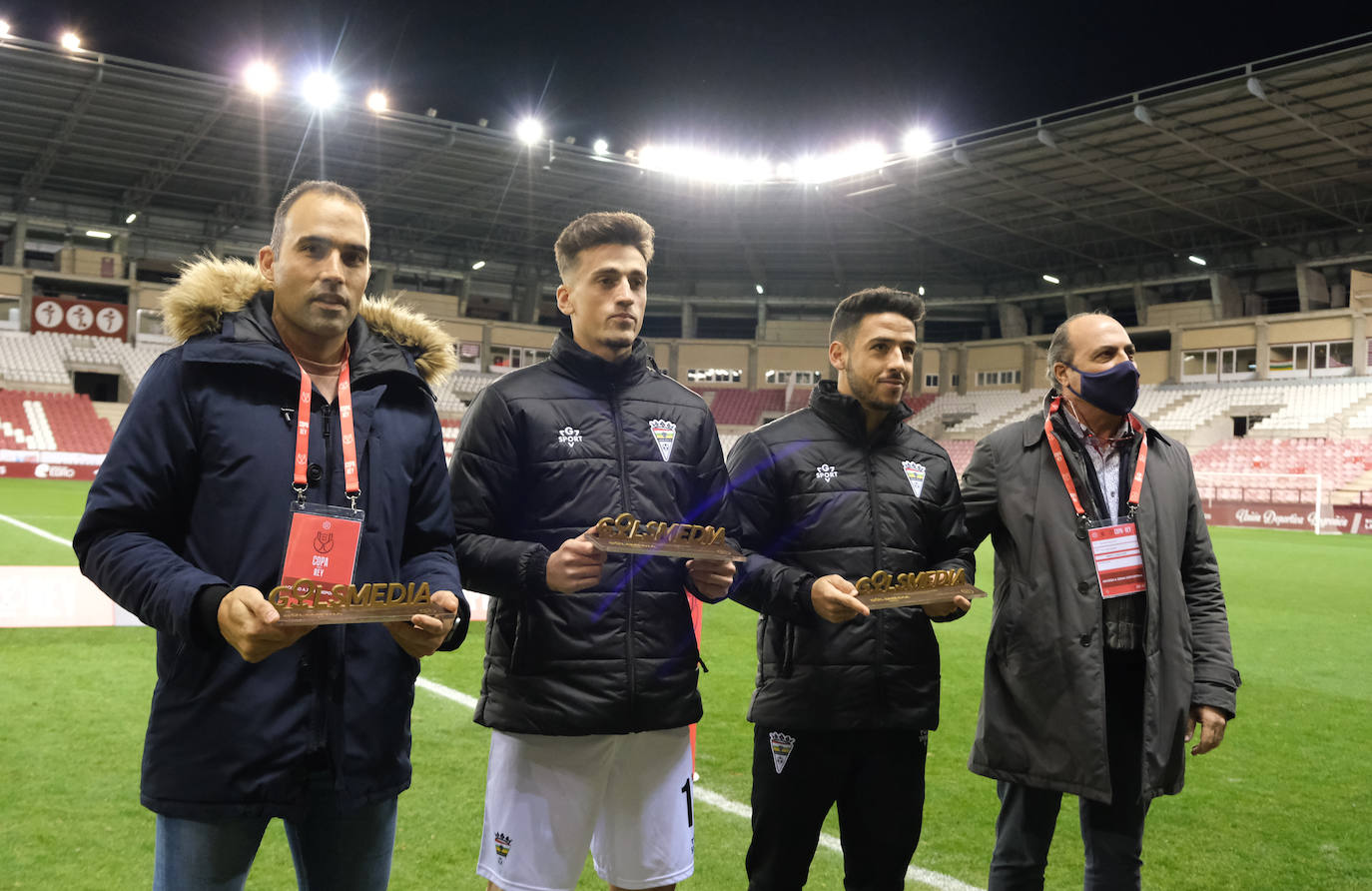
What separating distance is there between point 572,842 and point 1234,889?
2.96 meters

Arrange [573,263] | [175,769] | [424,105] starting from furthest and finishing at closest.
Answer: [424,105] → [573,263] → [175,769]

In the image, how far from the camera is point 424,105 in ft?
133

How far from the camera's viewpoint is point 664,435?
308 cm

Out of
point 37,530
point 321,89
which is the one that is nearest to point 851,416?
point 37,530

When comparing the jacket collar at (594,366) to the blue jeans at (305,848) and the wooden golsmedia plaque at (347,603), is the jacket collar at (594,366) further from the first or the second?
the blue jeans at (305,848)

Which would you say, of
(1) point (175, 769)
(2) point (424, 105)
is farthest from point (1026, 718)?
(2) point (424, 105)

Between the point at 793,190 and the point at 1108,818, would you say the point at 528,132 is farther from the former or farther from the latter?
the point at 1108,818

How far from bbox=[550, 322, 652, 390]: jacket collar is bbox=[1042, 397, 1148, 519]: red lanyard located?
1411mm

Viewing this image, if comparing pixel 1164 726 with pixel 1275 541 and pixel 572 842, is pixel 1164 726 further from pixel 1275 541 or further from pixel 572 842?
pixel 1275 541

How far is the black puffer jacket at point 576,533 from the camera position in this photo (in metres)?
2.79

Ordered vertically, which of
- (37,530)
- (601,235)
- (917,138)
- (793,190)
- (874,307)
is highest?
(917,138)

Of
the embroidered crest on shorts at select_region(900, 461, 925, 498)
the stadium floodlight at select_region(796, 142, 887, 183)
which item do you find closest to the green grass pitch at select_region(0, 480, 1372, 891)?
the embroidered crest on shorts at select_region(900, 461, 925, 498)

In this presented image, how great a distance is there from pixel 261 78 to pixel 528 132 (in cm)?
913

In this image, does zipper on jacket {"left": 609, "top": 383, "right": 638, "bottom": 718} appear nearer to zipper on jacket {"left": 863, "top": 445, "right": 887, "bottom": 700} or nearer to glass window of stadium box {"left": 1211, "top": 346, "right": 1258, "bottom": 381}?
zipper on jacket {"left": 863, "top": 445, "right": 887, "bottom": 700}
